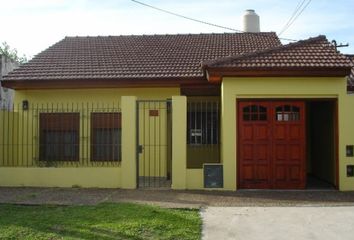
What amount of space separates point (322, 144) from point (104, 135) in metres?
6.84

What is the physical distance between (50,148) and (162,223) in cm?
858

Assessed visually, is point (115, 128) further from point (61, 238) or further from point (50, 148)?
point (61, 238)

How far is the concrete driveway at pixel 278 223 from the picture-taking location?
791 centimetres

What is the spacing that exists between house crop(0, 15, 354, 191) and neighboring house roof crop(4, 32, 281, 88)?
44mm

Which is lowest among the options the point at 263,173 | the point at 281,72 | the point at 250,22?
the point at 263,173

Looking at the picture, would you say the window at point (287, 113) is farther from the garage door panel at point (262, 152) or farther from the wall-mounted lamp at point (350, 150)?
the wall-mounted lamp at point (350, 150)

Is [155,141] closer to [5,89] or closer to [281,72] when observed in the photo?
[281,72]

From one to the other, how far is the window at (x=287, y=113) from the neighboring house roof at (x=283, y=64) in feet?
3.08

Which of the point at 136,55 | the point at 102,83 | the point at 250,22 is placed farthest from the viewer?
the point at 250,22

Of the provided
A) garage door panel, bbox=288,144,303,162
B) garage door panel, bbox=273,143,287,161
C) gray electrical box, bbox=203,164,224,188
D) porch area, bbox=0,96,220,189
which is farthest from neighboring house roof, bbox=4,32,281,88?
garage door panel, bbox=288,144,303,162

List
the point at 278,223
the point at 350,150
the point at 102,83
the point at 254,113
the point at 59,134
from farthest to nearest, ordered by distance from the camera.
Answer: the point at 59,134 → the point at 102,83 → the point at 254,113 → the point at 350,150 → the point at 278,223

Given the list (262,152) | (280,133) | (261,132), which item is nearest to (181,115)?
(261,132)

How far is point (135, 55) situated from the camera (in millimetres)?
17812

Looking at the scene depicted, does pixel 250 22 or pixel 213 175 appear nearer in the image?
pixel 213 175
